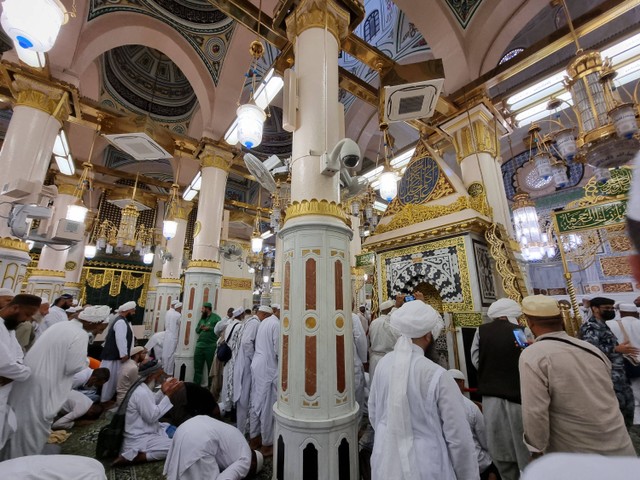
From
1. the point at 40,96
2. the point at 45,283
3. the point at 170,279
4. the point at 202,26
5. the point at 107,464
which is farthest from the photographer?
the point at 170,279

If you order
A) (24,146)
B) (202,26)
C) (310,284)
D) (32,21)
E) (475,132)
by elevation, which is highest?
(202,26)

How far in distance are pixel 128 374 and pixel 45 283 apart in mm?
4531

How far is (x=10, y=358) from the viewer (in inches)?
78.2

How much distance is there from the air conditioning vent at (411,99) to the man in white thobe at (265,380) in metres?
3.17

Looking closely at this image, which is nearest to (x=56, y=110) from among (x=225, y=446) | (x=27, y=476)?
(x=27, y=476)

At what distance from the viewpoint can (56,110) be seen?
14.0 feet

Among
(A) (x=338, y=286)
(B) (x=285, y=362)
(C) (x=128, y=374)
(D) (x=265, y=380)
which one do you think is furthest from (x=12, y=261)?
(A) (x=338, y=286)

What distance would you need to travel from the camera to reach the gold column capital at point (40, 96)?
409 centimetres

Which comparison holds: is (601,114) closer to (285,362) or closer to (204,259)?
(285,362)

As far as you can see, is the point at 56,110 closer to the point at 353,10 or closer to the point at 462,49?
the point at 353,10

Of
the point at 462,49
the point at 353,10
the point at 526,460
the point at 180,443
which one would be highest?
the point at 462,49

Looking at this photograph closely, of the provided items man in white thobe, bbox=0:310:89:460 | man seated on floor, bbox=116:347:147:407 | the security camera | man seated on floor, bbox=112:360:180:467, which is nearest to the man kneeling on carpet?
man seated on floor, bbox=112:360:180:467

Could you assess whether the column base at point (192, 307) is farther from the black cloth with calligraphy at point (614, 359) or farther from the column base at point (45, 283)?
the black cloth with calligraphy at point (614, 359)

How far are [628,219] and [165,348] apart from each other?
274 inches
